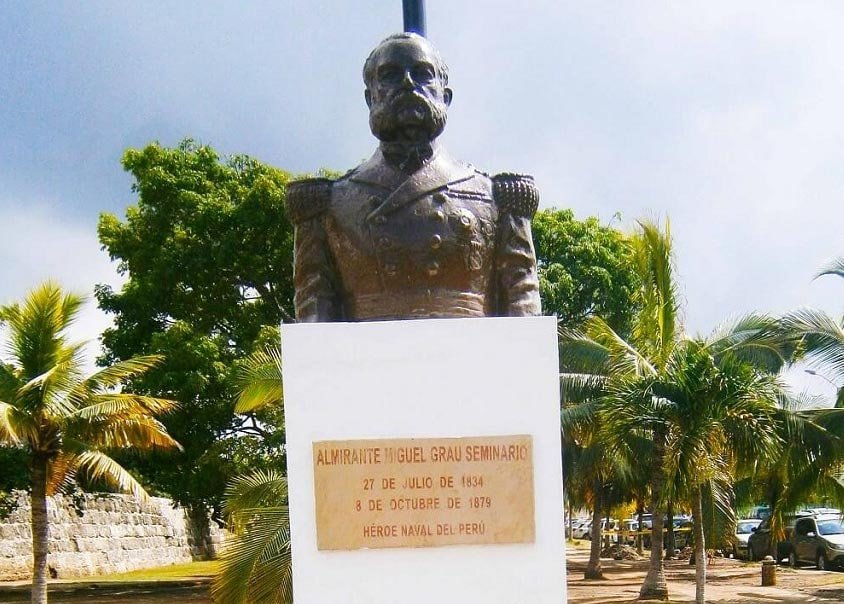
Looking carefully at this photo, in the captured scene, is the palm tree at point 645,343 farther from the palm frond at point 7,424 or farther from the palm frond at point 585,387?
the palm frond at point 7,424

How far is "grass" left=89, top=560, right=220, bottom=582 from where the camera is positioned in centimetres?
2303

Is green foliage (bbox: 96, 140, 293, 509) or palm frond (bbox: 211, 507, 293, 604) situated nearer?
palm frond (bbox: 211, 507, 293, 604)

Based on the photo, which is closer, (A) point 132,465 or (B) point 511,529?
(B) point 511,529

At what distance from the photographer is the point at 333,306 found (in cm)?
460

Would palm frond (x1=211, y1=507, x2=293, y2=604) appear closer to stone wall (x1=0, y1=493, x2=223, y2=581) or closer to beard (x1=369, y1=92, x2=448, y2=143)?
beard (x1=369, y1=92, x2=448, y2=143)

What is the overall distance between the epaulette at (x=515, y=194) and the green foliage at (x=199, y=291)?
1361 centimetres

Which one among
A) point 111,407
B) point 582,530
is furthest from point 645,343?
point 582,530

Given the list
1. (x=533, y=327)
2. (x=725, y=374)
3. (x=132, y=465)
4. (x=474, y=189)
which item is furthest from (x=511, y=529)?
(x=132, y=465)

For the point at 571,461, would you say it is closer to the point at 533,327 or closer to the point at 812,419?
Result: the point at 812,419

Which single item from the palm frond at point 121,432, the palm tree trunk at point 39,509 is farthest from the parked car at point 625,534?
the palm tree trunk at point 39,509

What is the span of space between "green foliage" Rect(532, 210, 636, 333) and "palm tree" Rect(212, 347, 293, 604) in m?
10.5

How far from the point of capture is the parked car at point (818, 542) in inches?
862

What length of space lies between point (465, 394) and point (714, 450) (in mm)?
10309

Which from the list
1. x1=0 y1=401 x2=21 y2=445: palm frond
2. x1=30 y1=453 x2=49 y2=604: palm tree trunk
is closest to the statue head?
x1=0 y1=401 x2=21 y2=445: palm frond
